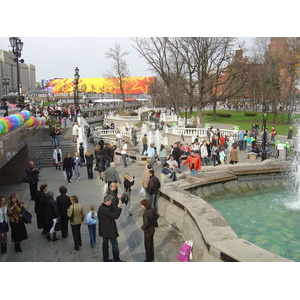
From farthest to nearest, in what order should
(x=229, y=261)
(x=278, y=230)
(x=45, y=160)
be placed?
(x=45, y=160) → (x=278, y=230) → (x=229, y=261)

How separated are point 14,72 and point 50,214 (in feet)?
493

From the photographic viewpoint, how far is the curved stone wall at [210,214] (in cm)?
582

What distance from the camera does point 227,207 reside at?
34.5 feet

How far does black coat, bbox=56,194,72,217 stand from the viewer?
311 inches

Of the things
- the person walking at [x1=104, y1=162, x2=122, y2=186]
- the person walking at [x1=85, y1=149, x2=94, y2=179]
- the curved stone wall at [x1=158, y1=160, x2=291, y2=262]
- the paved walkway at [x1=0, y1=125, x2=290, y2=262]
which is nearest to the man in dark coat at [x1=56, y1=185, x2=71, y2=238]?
the paved walkway at [x1=0, y1=125, x2=290, y2=262]

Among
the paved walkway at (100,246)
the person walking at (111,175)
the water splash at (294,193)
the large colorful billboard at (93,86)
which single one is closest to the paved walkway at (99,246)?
the paved walkway at (100,246)

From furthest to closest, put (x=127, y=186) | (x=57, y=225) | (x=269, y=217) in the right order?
(x=269, y=217) → (x=127, y=186) → (x=57, y=225)

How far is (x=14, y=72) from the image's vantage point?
144 m

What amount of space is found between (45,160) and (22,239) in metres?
11.8

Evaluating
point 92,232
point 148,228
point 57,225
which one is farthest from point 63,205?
point 148,228

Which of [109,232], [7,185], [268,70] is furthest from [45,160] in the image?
[268,70]

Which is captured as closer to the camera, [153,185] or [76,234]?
[76,234]

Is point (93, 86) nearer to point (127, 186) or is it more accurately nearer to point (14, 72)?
point (14, 72)

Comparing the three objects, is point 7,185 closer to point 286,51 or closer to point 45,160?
point 45,160
